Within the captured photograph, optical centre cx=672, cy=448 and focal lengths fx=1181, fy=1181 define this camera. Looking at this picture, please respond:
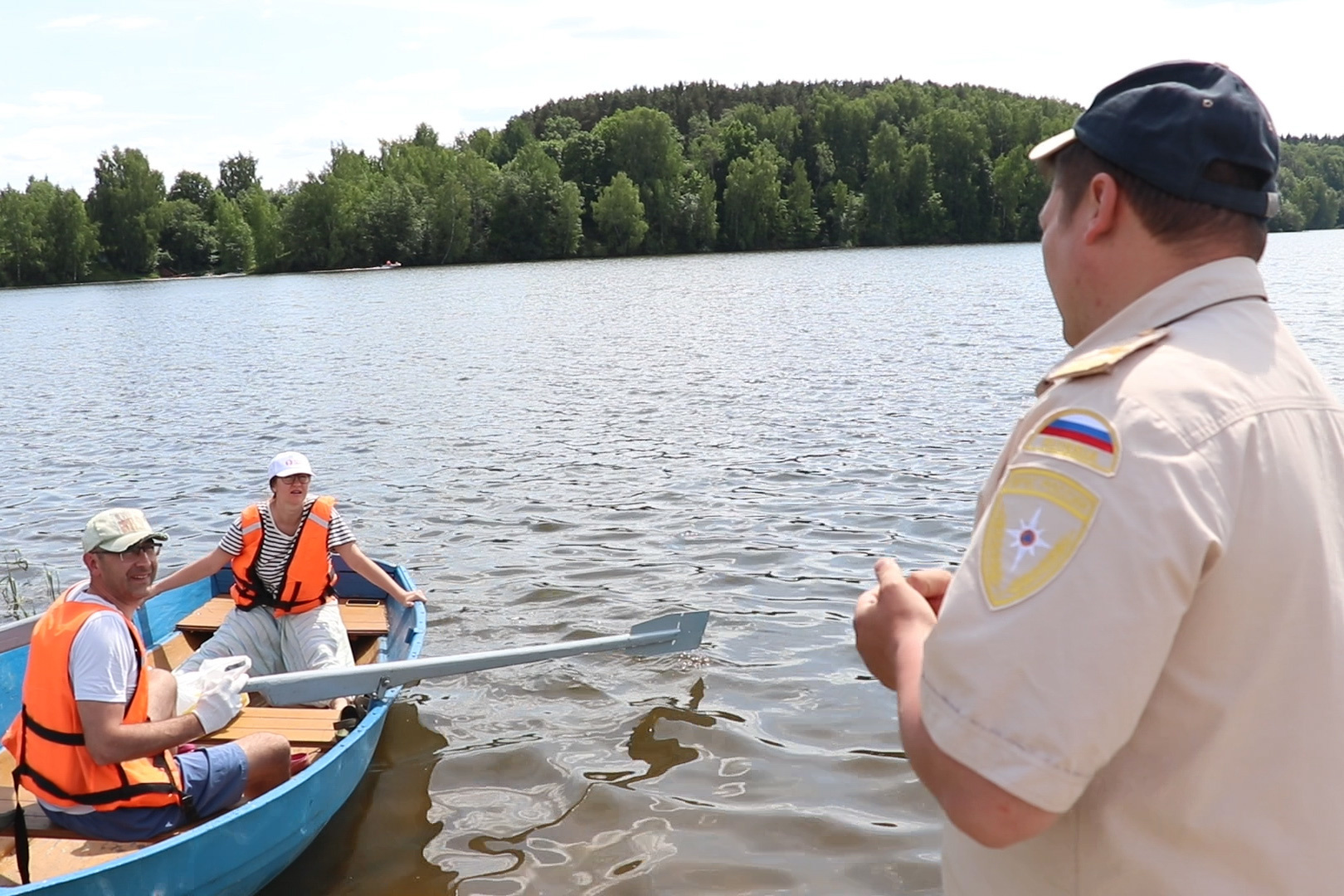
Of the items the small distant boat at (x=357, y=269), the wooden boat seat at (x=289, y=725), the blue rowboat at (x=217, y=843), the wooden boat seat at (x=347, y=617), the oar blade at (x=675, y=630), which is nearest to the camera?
the blue rowboat at (x=217, y=843)

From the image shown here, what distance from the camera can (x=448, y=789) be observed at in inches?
247

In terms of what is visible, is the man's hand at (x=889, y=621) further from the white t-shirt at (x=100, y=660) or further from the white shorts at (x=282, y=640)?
Answer: the white shorts at (x=282, y=640)

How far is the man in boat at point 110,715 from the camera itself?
417 cm

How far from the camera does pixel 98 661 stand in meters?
4.15

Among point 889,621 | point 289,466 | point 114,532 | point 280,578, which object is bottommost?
point 280,578

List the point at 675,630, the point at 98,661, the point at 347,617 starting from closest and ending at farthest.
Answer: the point at 98,661, the point at 675,630, the point at 347,617

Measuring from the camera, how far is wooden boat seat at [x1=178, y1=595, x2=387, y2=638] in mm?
7309

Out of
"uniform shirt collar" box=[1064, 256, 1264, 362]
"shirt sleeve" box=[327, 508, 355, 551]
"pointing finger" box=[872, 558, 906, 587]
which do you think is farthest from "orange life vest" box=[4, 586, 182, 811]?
"uniform shirt collar" box=[1064, 256, 1264, 362]

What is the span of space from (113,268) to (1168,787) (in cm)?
10121

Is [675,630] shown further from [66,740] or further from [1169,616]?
[1169,616]

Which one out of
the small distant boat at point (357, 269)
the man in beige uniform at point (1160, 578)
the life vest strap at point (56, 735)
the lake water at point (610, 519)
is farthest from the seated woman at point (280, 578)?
the small distant boat at point (357, 269)

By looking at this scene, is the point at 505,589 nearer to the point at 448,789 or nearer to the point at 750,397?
the point at 448,789

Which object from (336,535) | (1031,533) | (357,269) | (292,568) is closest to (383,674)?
(292,568)

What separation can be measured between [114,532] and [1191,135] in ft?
13.1
